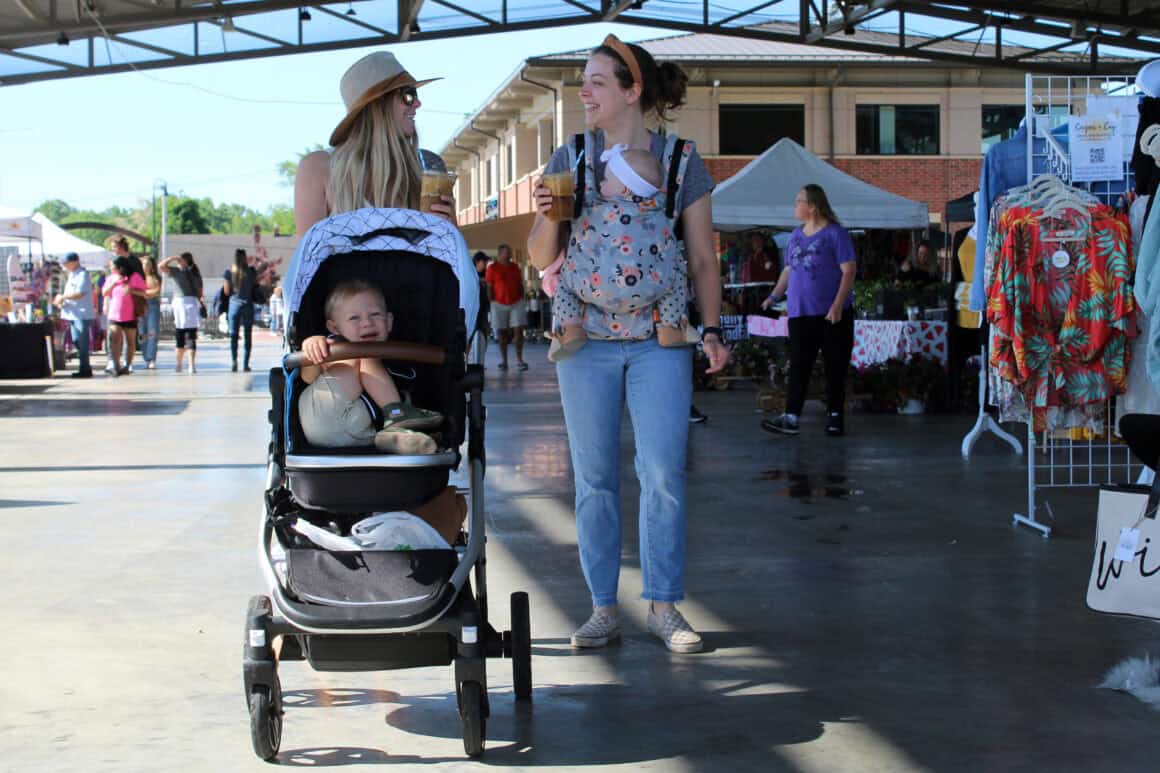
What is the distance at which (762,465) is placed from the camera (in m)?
9.49

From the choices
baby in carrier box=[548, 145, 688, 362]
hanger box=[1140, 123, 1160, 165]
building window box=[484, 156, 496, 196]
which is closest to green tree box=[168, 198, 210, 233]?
building window box=[484, 156, 496, 196]

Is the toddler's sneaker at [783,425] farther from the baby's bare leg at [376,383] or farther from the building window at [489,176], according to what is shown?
the building window at [489,176]

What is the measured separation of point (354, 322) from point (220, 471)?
5.86 m

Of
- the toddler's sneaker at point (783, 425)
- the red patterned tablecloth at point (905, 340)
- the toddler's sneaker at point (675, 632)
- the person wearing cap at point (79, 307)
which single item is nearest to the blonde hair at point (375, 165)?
the toddler's sneaker at point (675, 632)

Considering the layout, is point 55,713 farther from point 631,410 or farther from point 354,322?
point 631,410

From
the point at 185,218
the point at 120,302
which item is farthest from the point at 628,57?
the point at 185,218

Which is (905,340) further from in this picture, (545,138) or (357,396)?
(545,138)

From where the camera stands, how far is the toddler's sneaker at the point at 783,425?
11203 mm

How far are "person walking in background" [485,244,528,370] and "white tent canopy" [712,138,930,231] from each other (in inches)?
185

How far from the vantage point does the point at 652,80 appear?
480 centimetres

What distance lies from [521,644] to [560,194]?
1381mm

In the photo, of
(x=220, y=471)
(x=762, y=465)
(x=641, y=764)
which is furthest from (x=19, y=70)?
(x=641, y=764)

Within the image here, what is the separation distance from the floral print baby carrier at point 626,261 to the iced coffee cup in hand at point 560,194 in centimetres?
21

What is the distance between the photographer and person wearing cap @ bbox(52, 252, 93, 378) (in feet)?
65.0
